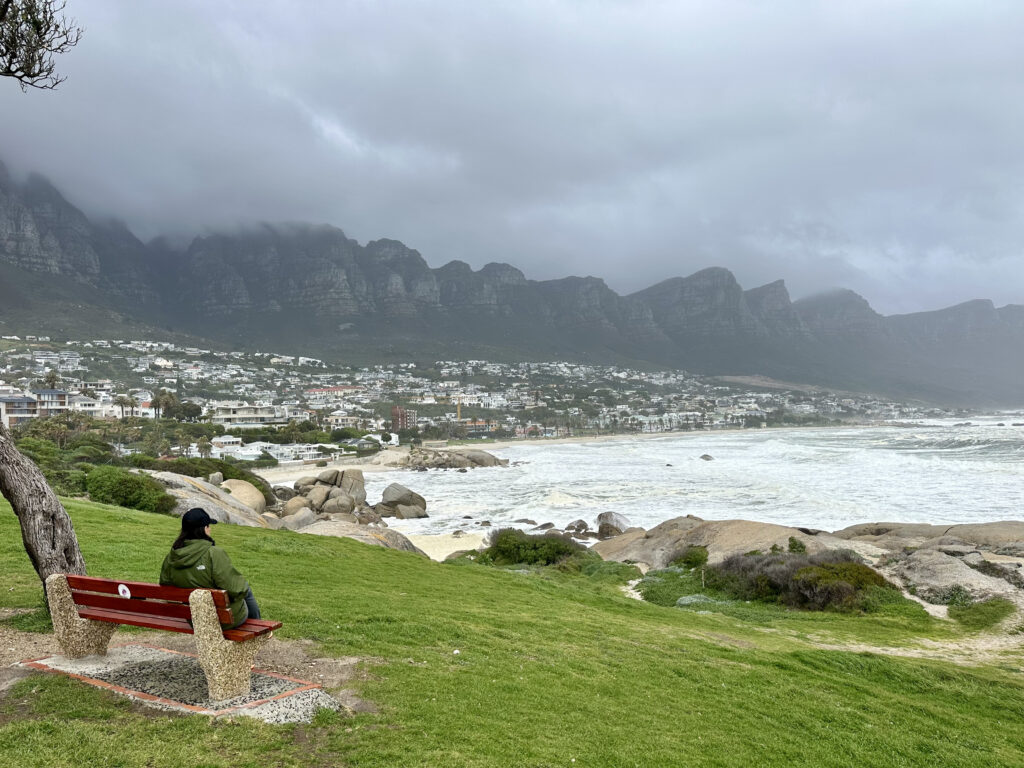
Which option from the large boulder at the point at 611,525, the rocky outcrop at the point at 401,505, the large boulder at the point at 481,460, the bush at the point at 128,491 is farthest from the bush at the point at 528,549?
the large boulder at the point at 481,460

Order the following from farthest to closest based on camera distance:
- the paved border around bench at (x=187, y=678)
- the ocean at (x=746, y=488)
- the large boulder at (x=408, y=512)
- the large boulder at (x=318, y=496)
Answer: the large boulder at (x=408, y=512) < the large boulder at (x=318, y=496) < the ocean at (x=746, y=488) < the paved border around bench at (x=187, y=678)

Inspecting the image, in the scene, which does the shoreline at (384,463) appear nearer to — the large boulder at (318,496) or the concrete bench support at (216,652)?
the large boulder at (318,496)

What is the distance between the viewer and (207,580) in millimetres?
4984

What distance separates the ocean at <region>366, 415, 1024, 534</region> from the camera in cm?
3634

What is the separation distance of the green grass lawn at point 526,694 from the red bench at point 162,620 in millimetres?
480

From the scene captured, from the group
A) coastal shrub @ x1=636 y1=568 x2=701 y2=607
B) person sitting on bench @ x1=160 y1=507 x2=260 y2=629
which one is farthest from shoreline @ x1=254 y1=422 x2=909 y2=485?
person sitting on bench @ x1=160 y1=507 x2=260 y2=629

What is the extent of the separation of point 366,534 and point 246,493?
50.5 ft

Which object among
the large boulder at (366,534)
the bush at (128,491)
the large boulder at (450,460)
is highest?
the bush at (128,491)

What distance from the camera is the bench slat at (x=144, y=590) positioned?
15.8 feet

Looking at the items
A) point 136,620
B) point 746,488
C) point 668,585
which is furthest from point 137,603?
point 746,488

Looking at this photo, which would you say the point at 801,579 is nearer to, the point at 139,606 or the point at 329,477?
the point at 139,606

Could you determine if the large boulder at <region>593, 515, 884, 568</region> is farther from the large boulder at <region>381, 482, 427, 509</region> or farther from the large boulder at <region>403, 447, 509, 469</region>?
the large boulder at <region>403, 447, 509, 469</region>

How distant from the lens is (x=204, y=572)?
16.3 feet

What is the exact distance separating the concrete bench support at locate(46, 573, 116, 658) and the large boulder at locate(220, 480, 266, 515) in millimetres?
26852
